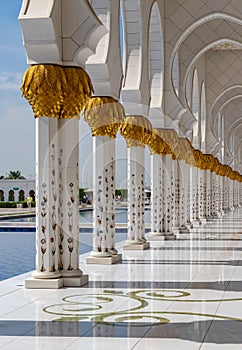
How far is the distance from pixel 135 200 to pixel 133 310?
5529 mm

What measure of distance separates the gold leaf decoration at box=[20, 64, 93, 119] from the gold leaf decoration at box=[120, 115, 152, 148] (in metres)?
3.68

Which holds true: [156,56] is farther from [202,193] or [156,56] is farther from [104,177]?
[202,193]

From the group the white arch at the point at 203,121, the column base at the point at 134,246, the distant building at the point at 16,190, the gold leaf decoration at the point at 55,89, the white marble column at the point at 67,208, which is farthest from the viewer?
the distant building at the point at 16,190

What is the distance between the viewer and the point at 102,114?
27.1 feet

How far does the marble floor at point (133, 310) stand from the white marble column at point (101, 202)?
0.28 metres

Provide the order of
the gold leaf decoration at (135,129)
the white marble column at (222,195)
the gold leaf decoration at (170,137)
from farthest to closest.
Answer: the white marble column at (222,195)
the gold leaf decoration at (170,137)
the gold leaf decoration at (135,129)

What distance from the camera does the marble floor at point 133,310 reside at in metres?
4.28

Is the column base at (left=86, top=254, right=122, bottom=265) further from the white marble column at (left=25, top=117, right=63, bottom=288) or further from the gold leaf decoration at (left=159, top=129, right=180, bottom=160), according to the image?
the gold leaf decoration at (left=159, top=129, right=180, bottom=160)

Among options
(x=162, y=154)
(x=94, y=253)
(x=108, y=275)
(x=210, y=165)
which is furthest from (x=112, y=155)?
(x=210, y=165)

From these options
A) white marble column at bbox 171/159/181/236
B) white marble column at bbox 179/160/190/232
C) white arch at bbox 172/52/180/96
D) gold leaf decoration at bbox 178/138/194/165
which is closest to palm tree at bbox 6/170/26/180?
gold leaf decoration at bbox 178/138/194/165

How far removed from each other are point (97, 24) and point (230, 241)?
7078 millimetres

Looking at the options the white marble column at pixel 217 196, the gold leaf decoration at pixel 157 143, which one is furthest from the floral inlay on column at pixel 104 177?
the white marble column at pixel 217 196

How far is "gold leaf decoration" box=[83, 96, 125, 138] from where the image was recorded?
26.9ft

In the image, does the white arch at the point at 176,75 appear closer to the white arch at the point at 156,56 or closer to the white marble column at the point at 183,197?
the white arch at the point at 156,56
